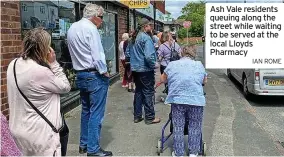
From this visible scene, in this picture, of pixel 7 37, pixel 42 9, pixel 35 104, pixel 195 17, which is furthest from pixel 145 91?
pixel 195 17

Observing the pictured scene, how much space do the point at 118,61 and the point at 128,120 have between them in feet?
19.3

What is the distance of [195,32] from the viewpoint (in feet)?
219

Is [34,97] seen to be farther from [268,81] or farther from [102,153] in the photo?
[268,81]

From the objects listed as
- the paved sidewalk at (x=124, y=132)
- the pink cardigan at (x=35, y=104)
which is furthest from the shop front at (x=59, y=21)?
the pink cardigan at (x=35, y=104)

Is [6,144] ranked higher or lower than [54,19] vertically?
lower

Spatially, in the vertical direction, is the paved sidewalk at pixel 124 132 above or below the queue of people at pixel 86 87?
below

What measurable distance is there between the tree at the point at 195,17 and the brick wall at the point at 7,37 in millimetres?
48821

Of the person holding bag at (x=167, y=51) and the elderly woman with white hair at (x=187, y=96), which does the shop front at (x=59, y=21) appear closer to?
the person holding bag at (x=167, y=51)

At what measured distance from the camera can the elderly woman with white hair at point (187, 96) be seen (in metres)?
4.57

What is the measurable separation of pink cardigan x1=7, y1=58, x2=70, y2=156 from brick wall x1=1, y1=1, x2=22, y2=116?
180 cm

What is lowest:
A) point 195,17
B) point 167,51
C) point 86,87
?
point 86,87

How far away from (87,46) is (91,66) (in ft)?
0.80

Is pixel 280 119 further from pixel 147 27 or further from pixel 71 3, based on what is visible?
pixel 71 3

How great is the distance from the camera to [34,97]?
10.2 ft
